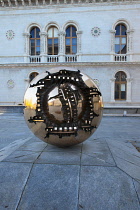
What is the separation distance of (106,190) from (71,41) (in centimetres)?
1976

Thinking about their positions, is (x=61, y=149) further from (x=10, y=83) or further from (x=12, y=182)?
(x=10, y=83)

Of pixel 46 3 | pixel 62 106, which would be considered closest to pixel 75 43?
pixel 46 3

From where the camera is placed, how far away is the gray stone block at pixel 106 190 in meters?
2.09

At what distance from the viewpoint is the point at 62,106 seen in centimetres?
313

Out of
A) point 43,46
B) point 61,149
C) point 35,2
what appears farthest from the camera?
point 43,46

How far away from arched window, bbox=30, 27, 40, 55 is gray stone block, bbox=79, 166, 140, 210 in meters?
19.9

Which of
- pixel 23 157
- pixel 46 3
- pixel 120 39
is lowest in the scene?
pixel 23 157

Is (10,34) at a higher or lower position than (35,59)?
higher

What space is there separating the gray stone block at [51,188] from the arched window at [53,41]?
62.7 feet

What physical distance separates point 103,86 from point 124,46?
5973 millimetres

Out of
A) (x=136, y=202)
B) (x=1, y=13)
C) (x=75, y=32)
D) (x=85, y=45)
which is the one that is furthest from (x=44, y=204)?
(x=1, y=13)

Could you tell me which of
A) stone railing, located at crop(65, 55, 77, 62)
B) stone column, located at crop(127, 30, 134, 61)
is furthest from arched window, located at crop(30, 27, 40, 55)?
stone column, located at crop(127, 30, 134, 61)

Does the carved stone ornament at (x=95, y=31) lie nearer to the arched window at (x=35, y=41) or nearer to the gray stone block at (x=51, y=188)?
the arched window at (x=35, y=41)

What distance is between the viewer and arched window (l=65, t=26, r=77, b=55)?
19.5 m
